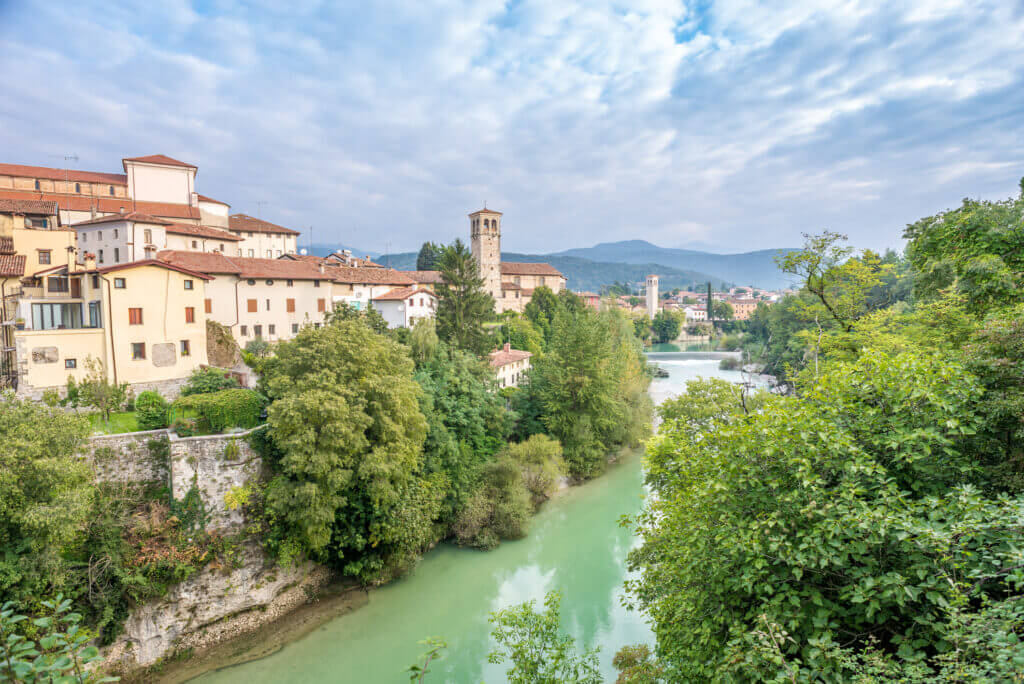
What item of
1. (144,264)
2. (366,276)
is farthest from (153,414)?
(366,276)

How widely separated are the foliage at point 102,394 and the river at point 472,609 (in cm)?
1000

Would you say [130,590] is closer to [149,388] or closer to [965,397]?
[149,388]

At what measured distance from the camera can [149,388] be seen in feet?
63.2

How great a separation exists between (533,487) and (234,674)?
12.0 metres

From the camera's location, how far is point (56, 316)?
19.8m

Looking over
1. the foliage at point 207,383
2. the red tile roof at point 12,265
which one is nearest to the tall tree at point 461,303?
the foliage at point 207,383

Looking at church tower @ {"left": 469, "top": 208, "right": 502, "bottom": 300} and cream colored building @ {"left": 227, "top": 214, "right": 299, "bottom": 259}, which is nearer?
cream colored building @ {"left": 227, "top": 214, "right": 299, "bottom": 259}

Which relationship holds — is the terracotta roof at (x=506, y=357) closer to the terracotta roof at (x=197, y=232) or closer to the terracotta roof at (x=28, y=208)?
the terracotta roof at (x=197, y=232)

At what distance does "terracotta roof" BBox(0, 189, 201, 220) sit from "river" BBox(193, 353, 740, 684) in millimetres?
31405

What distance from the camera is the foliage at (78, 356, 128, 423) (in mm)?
16641

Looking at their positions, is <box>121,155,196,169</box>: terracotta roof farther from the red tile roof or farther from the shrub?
the shrub

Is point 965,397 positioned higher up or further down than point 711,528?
higher up

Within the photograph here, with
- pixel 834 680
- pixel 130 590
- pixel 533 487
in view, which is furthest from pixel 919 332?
pixel 130 590

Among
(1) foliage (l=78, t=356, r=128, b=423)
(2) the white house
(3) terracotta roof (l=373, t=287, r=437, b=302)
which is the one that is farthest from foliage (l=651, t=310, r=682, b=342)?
(1) foliage (l=78, t=356, r=128, b=423)
